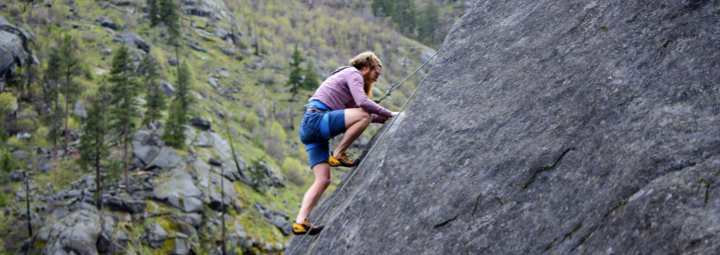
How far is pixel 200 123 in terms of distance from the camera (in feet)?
126

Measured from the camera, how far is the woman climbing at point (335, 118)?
185 inches

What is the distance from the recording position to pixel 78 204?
25.8 meters

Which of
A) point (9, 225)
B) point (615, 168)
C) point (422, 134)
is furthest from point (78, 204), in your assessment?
point (615, 168)

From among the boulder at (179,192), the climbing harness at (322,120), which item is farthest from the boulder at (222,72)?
the climbing harness at (322,120)

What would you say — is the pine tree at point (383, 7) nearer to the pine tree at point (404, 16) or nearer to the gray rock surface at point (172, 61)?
the pine tree at point (404, 16)

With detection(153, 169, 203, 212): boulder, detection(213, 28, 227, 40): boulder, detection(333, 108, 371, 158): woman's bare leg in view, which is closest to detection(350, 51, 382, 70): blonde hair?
detection(333, 108, 371, 158): woman's bare leg

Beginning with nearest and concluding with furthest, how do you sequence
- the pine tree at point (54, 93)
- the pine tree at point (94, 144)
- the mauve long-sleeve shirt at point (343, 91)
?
the mauve long-sleeve shirt at point (343, 91), the pine tree at point (94, 144), the pine tree at point (54, 93)

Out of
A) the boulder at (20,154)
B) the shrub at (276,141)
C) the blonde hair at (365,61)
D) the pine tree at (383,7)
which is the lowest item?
the pine tree at (383,7)

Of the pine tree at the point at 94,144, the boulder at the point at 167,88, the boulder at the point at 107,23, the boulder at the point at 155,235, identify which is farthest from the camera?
the boulder at the point at 107,23

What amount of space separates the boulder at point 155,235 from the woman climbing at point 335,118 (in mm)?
24886

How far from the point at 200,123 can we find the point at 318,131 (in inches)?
1428

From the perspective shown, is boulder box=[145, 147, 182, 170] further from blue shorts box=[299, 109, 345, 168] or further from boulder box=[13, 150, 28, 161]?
blue shorts box=[299, 109, 345, 168]

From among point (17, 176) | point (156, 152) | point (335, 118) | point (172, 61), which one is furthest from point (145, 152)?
point (335, 118)

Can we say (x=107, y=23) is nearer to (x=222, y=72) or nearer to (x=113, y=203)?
(x=222, y=72)
